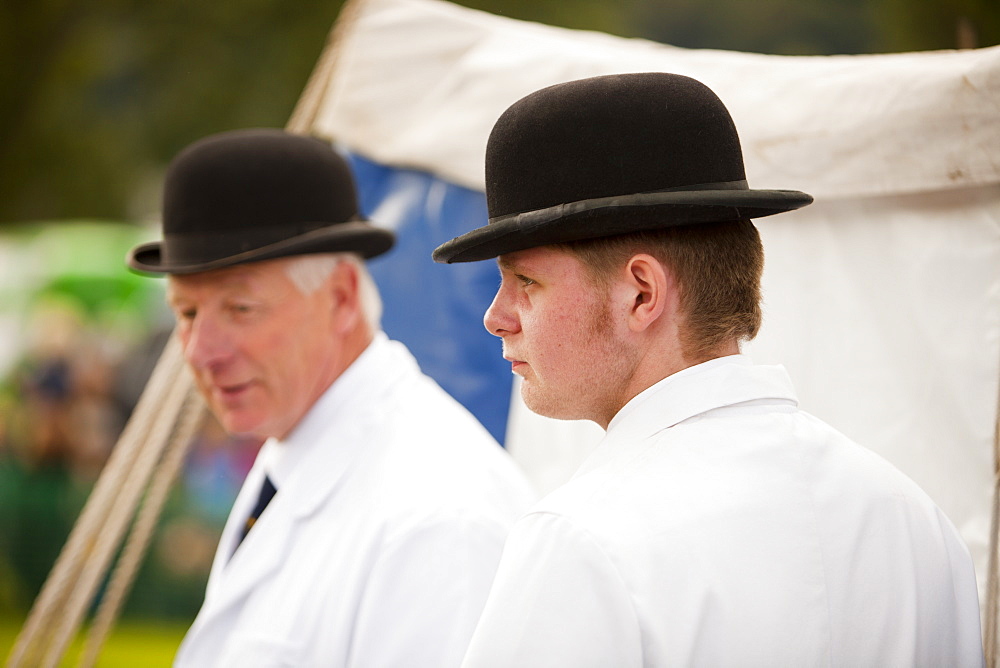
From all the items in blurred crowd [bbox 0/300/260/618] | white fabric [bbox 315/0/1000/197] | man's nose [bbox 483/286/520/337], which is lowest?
blurred crowd [bbox 0/300/260/618]

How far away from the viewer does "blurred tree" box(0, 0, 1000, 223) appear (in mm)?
11719

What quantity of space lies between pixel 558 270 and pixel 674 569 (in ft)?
1.51

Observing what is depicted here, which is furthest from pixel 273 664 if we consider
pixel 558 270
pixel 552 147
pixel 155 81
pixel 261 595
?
pixel 155 81

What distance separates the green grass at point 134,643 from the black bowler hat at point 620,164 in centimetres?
652

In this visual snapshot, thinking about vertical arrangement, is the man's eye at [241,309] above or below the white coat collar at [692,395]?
above

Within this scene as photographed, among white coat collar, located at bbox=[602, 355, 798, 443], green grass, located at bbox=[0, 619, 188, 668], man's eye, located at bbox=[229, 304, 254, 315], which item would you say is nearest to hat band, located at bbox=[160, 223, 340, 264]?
man's eye, located at bbox=[229, 304, 254, 315]

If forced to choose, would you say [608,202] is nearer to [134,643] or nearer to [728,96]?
[728,96]

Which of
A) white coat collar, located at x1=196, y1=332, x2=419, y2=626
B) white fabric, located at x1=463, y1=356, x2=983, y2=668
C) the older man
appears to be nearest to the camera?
white fabric, located at x1=463, y1=356, x2=983, y2=668

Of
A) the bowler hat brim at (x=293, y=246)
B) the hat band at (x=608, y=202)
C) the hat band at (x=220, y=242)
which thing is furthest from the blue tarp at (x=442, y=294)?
the hat band at (x=608, y=202)

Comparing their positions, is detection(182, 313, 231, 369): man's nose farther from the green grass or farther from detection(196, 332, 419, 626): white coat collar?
the green grass

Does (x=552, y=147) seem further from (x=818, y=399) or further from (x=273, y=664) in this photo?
(x=273, y=664)

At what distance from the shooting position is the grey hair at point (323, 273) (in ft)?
7.89

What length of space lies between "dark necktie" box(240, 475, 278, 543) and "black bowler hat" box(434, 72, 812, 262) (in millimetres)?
1362

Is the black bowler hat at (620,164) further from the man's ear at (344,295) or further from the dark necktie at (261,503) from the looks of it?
the dark necktie at (261,503)
